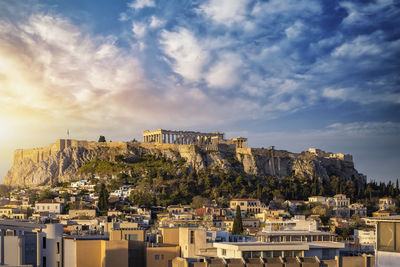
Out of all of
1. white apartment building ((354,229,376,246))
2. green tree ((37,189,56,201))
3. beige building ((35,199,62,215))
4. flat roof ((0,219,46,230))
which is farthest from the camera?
green tree ((37,189,56,201))

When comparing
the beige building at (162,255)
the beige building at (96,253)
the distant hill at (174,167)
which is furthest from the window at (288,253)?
the distant hill at (174,167)

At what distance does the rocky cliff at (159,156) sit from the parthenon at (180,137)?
315 centimetres

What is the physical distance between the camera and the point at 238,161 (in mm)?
96000

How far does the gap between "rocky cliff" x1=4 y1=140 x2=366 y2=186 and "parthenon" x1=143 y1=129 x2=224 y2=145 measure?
315 cm

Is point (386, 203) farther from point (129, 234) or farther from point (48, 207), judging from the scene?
point (129, 234)

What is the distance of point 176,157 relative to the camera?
94.7 metres

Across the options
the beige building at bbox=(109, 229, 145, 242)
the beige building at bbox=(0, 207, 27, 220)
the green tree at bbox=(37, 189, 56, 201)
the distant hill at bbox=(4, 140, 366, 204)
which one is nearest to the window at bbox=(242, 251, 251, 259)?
the beige building at bbox=(109, 229, 145, 242)

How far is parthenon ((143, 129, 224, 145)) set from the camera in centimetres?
9969

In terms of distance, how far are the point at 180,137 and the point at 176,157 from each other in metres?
7.48

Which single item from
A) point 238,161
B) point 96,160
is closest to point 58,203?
point 96,160

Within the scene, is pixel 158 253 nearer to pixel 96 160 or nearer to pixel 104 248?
pixel 104 248

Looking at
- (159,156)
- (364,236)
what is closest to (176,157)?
(159,156)

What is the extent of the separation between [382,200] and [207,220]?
96.6ft

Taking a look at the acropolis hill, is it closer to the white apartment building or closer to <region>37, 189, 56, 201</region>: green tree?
<region>37, 189, 56, 201</region>: green tree
